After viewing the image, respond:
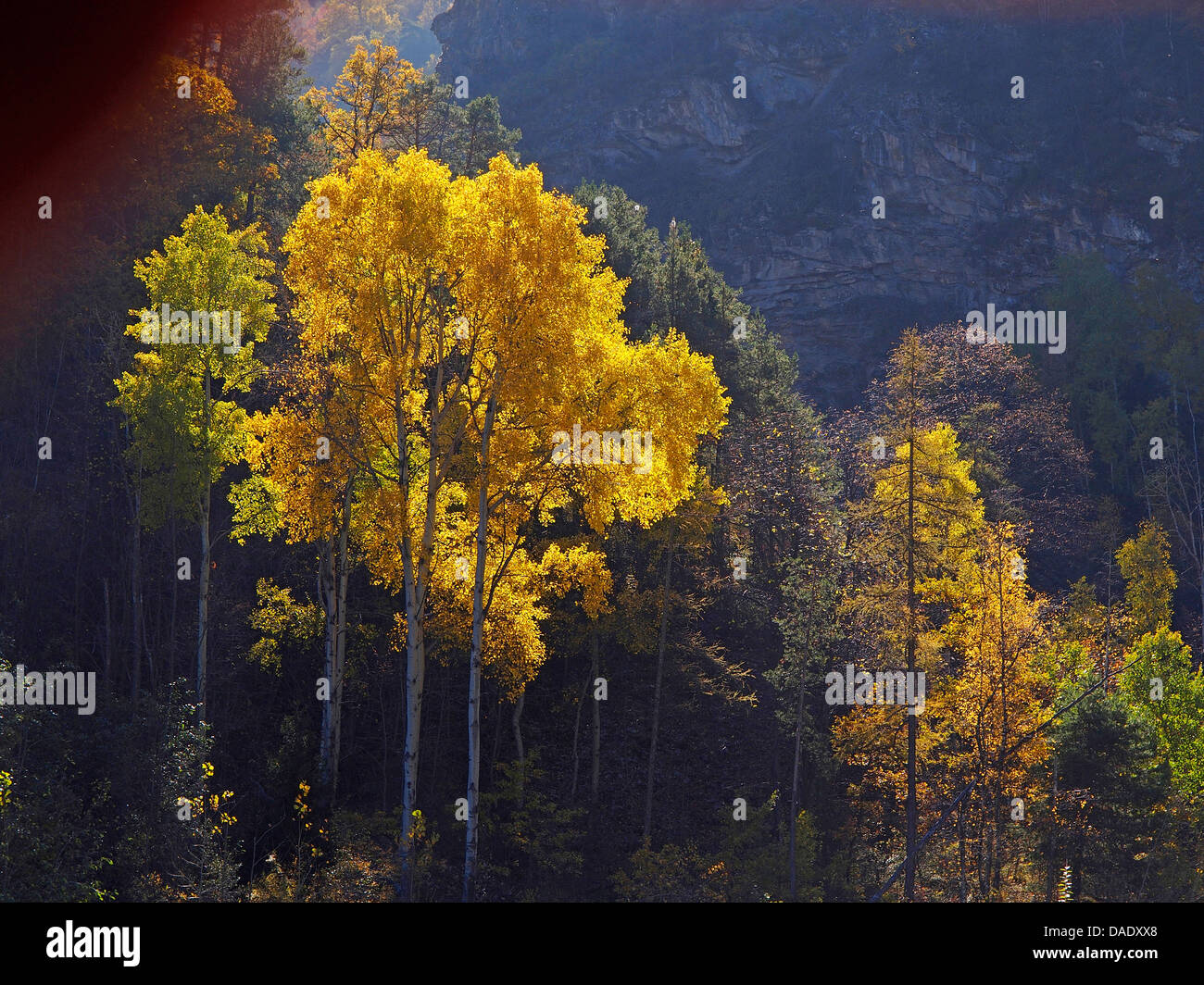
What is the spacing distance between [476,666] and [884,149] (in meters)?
75.5

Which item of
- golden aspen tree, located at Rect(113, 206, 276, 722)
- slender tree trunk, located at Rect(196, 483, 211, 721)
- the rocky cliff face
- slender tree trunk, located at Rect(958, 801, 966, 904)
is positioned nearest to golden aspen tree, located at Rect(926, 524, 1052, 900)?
slender tree trunk, located at Rect(958, 801, 966, 904)

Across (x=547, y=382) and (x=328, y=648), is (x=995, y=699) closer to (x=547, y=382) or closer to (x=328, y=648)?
(x=547, y=382)

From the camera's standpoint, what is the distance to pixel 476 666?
1559 centimetres

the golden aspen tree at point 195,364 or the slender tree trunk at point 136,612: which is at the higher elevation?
the golden aspen tree at point 195,364

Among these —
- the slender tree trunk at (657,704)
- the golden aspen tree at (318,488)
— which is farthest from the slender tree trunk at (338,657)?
the slender tree trunk at (657,704)

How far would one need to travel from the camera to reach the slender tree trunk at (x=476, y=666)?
15398 millimetres

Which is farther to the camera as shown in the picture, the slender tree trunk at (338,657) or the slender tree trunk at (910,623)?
A: the slender tree trunk at (910,623)

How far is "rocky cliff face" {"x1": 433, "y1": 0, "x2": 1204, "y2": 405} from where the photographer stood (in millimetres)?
77750

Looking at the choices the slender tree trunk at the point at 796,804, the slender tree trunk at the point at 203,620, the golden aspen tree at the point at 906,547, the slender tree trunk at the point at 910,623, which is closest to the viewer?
the slender tree trunk at the point at 203,620

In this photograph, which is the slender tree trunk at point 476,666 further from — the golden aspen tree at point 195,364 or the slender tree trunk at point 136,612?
the slender tree trunk at point 136,612

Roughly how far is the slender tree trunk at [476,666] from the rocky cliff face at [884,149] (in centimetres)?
6016

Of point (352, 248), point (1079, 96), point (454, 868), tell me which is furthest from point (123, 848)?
point (1079, 96)

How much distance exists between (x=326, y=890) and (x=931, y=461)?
15891 mm

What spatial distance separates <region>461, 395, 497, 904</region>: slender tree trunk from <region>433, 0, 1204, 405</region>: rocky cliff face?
60.2 metres
